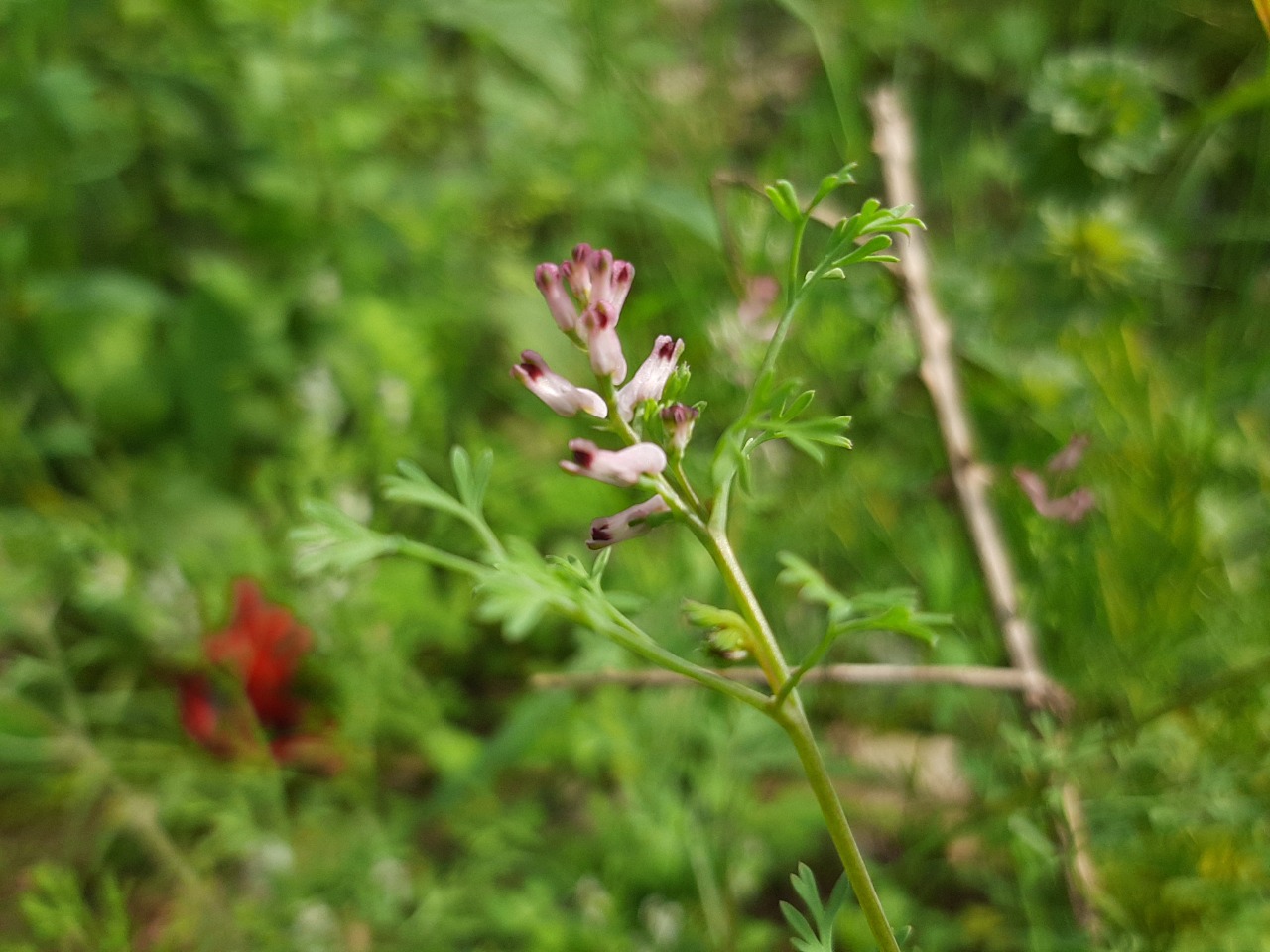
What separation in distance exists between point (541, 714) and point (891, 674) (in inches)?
20.0

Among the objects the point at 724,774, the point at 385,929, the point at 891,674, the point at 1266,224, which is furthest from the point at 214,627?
the point at 1266,224

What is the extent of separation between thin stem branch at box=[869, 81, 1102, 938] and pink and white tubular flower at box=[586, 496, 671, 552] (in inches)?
17.1

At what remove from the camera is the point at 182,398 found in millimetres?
1462

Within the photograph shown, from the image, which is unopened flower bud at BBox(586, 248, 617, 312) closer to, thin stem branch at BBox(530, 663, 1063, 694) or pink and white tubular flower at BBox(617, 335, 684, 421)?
pink and white tubular flower at BBox(617, 335, 684, 421)

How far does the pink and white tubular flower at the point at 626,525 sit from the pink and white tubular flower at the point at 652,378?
37 millimetres

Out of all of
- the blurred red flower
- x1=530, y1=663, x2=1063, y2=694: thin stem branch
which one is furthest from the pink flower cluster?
the blurred red flower

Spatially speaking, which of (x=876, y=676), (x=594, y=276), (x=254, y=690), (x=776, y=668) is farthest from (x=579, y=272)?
(x=254, y=690)

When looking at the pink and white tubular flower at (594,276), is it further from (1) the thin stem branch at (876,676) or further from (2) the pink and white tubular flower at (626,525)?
(1) the thin stem branch at (876,676)

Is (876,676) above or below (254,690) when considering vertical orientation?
above

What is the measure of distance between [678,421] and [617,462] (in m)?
0.04

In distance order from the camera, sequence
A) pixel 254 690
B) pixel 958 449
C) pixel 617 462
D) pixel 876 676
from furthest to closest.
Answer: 1. pixel 254 690
2. pixel 958 449
3. pixel 876 676
4. pixel 617 462

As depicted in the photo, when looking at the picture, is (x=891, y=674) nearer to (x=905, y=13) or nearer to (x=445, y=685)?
(x=445, y=685)

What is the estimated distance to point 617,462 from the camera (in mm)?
332

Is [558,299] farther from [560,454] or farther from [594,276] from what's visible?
[560,454]
